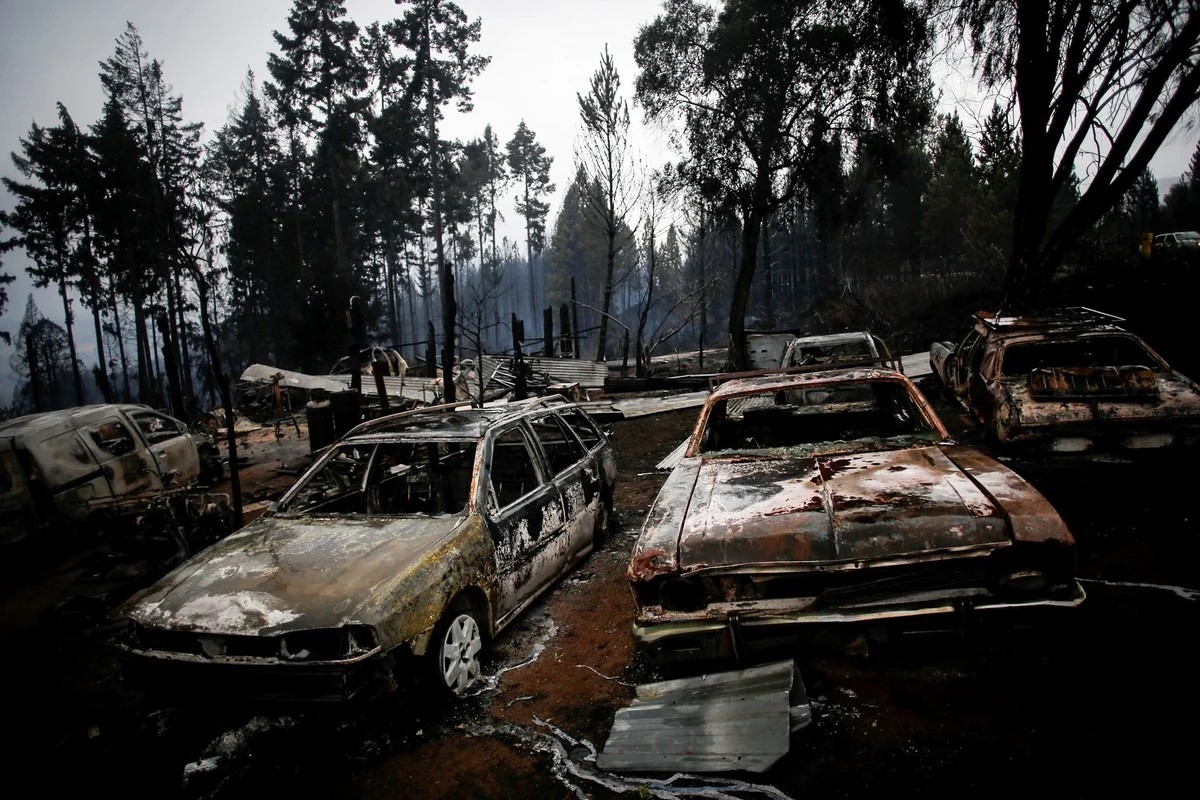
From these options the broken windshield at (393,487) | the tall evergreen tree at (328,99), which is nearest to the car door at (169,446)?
the broken windshield at (393,487)

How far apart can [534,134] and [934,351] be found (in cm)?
4925

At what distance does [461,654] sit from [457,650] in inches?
2.0

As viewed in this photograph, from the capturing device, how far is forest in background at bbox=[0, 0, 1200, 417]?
10.4 metres

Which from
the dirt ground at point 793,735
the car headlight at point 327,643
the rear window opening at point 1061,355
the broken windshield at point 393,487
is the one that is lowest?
the dirt ground at point 793,735

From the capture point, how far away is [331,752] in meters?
2.99

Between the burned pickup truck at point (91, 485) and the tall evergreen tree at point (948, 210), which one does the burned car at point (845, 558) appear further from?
the tall evergreen tree at point (948, 210)

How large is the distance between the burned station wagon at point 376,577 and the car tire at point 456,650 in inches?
0.4

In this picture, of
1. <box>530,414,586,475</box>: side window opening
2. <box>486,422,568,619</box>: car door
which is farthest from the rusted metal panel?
<box>530,414,586,475</box>: side window opening

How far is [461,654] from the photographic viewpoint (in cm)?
346

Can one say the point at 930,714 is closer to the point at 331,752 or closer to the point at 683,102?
the point at 331,752

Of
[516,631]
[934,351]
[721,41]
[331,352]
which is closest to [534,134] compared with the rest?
[331,352]

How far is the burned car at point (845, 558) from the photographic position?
262 centimetres

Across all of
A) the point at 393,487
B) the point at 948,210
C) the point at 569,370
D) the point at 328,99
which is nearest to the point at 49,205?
the point at 328,99

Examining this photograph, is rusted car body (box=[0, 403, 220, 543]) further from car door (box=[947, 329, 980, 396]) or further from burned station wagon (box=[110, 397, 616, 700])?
car door (box=[947, 329, 980, 396])
